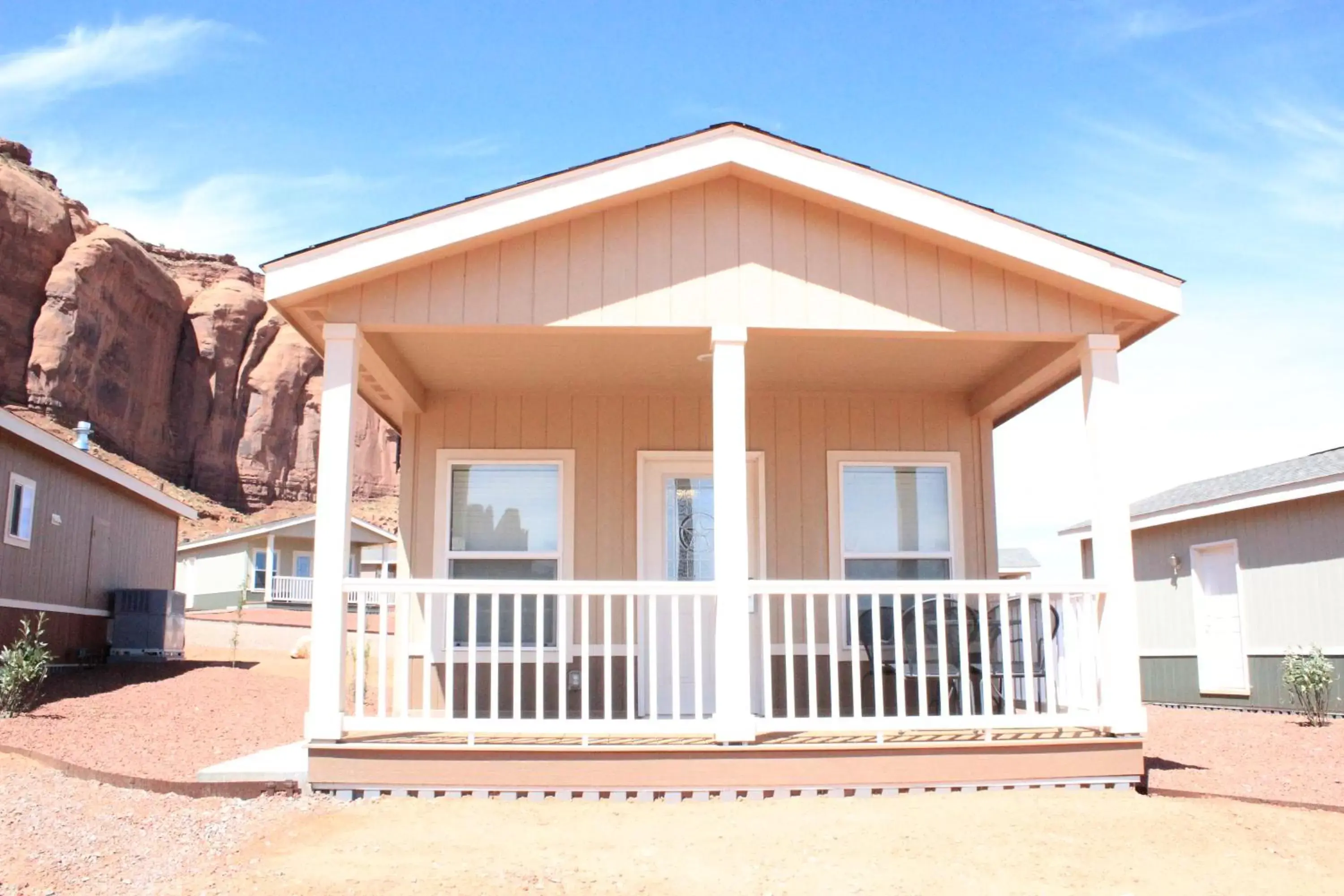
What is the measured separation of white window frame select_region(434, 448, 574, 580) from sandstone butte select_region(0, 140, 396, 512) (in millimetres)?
32443

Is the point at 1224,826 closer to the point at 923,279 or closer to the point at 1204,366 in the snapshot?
the point at 923,279

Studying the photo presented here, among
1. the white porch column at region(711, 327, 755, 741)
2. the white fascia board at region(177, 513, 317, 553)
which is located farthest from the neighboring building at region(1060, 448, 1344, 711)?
the white fascia board at region(177, 513, 317, 553)

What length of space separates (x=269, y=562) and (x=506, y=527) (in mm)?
26794

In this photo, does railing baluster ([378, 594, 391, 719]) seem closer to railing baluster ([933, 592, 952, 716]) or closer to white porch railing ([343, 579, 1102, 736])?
white porch railing ([343, 579, 1102, 736])

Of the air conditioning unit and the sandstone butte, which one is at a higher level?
the sandstone butte

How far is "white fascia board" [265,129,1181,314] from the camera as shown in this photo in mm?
6453

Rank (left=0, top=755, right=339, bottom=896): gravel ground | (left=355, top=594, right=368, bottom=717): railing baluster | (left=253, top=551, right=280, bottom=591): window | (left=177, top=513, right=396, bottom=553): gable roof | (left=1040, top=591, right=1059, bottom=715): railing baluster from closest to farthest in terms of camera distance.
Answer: (left=0, top=755, right=339, bottom=896): gravel ground, (left=355, top=594, right=368, bottom=717): railing baluster, (left=1040, top=591, right=1059, bottom=715): railing baluster, (left=177, top=513, right=396, bottom=553): gable roof, (left=253, top=551, right=280, bottom=591): window

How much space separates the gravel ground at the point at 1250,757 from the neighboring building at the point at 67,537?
1174 cm

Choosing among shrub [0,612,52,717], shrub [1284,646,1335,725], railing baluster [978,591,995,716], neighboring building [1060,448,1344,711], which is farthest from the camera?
neighboring building [1060,448,1344,711]

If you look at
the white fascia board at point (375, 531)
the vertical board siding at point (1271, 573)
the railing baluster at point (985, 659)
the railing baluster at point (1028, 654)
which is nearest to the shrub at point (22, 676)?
the railing baluster at point (985, 659)

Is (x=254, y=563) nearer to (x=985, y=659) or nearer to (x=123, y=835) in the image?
(x=123, y=835)

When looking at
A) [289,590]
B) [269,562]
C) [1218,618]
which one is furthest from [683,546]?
[289,590]

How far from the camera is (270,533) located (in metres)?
32.5

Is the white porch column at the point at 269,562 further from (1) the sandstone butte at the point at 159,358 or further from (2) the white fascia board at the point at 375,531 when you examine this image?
(1) the sandstone butte at the point at 159,358
